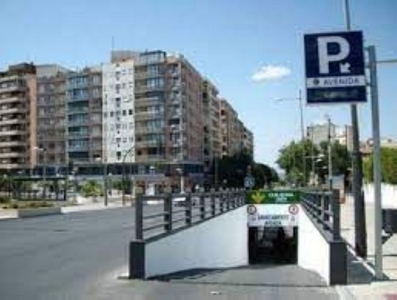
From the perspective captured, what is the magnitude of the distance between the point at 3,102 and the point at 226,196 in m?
148

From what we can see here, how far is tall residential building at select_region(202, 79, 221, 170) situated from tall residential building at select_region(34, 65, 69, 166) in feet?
98.1

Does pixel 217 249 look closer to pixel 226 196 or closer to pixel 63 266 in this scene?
pixel 226 196

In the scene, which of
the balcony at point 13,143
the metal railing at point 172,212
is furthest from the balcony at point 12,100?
the metal railing at point 172,212

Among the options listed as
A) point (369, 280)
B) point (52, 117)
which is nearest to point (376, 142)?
point (369, 280)

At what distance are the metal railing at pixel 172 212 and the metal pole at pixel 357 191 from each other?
4.18m

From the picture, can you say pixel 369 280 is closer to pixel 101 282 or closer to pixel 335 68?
pixel 335 68

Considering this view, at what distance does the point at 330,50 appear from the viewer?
14.7 m

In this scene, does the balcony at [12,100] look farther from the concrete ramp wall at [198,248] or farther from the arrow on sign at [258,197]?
the concrete ramp wall at [198,248]

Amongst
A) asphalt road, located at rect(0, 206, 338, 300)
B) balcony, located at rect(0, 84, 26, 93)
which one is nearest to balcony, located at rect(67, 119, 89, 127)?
balcony, located at rect(0, 84, 26, 93)

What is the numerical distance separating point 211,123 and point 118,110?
A: 98.5 ft

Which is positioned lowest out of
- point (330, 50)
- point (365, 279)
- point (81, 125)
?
point (365, 279)

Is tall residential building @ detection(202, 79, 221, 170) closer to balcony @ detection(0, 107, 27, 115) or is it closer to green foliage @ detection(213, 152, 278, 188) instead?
green foliage @ detection(213, 152, 278, 188)

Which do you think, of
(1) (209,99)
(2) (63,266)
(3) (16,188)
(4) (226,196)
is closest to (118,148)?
(1) (209,99)

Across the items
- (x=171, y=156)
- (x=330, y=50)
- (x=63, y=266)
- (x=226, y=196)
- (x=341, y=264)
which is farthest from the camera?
(x=171, y=156)
